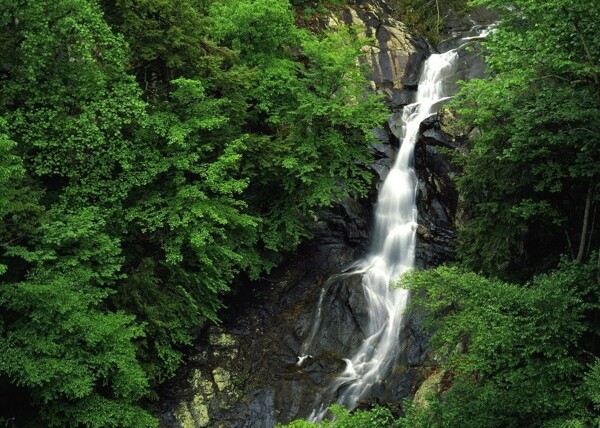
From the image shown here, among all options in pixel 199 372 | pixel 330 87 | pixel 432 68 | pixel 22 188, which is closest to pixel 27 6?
pixel 22 188

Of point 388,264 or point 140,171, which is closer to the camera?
point 140,171

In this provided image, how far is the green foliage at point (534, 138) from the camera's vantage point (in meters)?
9.17

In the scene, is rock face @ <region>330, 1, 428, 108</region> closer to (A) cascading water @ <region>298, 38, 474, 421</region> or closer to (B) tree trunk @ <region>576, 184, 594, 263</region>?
(A) cascading water @ <region>298, 38, 474, 421</region>

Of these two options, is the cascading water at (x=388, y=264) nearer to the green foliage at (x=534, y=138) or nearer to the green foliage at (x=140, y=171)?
the green foliage at (x=140, y=171)

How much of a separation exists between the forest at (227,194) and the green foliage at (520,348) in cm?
4

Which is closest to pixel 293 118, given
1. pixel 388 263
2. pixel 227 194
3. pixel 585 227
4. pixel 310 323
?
pixel 227 194

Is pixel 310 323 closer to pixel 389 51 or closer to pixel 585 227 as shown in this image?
pixel 585 227

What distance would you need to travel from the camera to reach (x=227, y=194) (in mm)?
15117

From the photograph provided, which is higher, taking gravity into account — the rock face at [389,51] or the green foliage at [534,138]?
the rock face at [389,51]

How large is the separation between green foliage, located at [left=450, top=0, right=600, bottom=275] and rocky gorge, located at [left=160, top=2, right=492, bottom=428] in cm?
374

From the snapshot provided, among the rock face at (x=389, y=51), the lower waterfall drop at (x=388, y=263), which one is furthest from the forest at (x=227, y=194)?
the rock face at (x=389, y=51)

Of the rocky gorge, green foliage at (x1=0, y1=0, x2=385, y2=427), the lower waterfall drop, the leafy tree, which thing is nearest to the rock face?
the rocky gorge

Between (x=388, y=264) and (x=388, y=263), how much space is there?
0.14 feet

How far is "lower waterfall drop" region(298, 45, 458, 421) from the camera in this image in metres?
14.9
